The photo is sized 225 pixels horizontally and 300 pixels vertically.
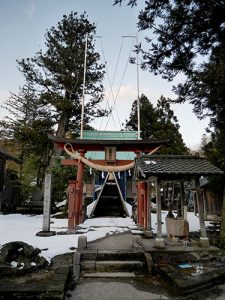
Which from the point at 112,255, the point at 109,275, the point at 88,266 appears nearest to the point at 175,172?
the point at 112,255

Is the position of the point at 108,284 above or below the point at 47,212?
→ below

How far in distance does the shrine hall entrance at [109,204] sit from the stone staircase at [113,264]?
10239 mm

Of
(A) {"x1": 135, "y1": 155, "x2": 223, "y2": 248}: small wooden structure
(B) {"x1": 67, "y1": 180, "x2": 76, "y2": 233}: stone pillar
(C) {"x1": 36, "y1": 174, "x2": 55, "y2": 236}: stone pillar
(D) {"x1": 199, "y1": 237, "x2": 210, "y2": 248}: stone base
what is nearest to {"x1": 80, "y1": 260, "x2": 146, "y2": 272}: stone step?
(A) {"x1": 135, "y1": 155, "x2": 223, "y2": 248}: small wooden structure

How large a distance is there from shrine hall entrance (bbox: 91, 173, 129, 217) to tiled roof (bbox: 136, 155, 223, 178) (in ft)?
28.7

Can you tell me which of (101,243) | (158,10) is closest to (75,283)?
(101,243)

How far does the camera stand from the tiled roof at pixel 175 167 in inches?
325

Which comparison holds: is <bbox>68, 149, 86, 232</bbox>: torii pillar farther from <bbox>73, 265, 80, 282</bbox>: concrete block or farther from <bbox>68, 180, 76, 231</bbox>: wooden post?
<bbox>73, 265, 80, 282</bbox>: concrete block

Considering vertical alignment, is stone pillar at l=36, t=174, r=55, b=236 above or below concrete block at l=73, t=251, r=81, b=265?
above

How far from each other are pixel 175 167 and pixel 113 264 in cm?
383

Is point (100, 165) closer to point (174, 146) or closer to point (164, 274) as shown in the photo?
point (164, 274)

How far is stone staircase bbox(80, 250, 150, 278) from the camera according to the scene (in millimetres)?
6574

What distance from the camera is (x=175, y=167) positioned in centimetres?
871

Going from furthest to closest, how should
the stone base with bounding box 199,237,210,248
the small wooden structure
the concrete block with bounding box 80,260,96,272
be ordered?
the small wooden structure
the stone base with bounding box 199,237,210,248
the concrete block with bounding box 80,260,96,272

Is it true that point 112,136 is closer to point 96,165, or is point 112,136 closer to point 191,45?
point 96,165
